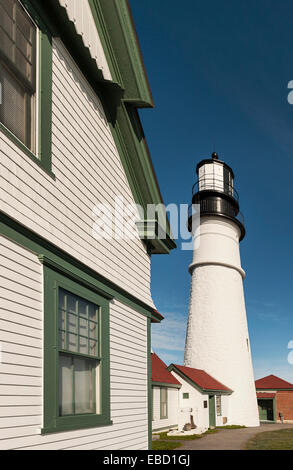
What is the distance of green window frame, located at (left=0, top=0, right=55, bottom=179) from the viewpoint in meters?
6.88

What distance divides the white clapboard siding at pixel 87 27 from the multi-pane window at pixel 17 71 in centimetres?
91

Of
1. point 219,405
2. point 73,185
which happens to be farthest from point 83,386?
point 219,405

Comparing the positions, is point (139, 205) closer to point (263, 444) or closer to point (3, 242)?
point (3, 242)

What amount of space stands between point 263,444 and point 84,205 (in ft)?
58.9

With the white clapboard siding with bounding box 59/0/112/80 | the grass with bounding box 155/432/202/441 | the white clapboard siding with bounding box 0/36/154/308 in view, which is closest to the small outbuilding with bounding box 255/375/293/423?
the grass with bounding box 155/432/202/441

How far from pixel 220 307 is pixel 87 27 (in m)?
29.5

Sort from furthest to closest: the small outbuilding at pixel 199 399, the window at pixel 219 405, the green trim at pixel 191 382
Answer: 1. the window at pixel 219 405
2. the green trim at pixel 191 382
3. the small outbuilding at pixel 199 399

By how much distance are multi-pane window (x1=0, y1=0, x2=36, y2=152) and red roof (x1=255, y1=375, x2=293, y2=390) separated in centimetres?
4185

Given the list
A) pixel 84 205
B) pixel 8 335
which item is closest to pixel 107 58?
pixel 84 205

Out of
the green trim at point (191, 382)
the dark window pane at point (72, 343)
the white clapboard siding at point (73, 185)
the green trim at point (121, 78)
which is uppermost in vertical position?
the green trim at point (121, 78)

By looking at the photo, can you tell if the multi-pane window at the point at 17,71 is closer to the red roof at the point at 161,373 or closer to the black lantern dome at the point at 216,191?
the red roof at the point at 161,373

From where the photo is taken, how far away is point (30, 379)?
20.2 feet

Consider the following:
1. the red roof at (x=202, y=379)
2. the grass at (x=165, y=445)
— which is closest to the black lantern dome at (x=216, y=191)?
the red roof at (x=202, y=379)

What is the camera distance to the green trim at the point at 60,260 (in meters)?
5.98
